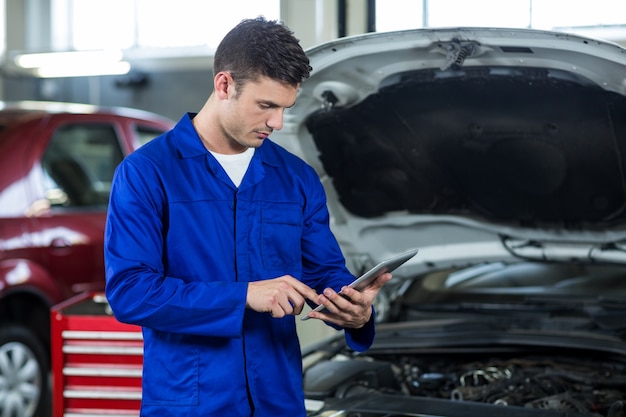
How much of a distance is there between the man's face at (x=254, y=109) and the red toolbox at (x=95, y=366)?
1584 mm

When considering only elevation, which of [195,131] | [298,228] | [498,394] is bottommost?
[498,394]

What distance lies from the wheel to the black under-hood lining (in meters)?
2.26

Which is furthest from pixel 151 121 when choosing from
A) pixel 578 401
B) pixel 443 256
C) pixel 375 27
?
pixel 578 401

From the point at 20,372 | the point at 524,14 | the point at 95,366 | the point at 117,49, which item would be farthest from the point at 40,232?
the point at 117,49

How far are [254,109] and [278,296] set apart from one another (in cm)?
45

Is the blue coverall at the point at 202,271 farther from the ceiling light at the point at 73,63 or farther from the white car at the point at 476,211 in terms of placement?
the ceiling light at the point at 73,63

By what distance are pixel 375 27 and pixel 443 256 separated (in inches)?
58.8

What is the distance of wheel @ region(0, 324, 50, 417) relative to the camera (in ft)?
16.1

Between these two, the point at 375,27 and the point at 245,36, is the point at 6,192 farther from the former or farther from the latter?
the point at 245,36

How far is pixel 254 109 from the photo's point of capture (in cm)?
219

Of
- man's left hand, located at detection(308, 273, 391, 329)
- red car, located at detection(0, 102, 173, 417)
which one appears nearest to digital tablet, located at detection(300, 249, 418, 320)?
man's left hand, located at detection(308, 273, 391, 329)

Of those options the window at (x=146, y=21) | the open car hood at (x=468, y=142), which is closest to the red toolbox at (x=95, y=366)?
the open car hood at (x=468, y=142)

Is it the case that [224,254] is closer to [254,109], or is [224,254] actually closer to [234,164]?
[234,164]

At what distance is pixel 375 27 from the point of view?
4750mm
